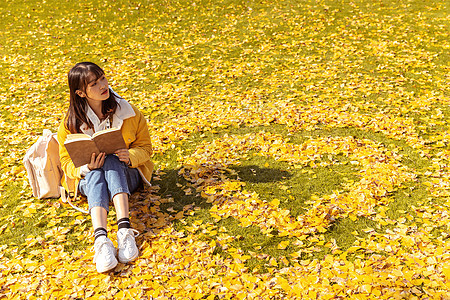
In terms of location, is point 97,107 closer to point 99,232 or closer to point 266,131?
point 99,232

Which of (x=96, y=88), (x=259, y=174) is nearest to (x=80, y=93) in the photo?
(x=96, y=88)

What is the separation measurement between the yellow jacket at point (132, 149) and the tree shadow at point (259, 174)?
52.5 inches

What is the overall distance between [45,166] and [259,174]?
281 centimetres

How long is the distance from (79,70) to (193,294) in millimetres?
2670

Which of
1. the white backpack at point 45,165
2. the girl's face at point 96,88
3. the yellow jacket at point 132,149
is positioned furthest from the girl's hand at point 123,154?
the white backpack at point 45,165

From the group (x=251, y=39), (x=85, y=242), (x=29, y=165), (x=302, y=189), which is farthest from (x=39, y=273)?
(x=251, y=39)

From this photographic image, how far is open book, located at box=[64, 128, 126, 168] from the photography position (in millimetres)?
4258

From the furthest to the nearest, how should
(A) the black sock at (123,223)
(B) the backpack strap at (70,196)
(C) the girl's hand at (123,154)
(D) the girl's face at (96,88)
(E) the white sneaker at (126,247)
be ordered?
(B) the backpack strap at (70,196)
(C) the girl's hand at (123,154)
(D) the girl's face at (96,88)
(A) the black sock at (123,223)
(E) the white sneaker at (126,247)

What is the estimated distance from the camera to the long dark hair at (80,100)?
441cm

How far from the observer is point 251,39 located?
39.2 ft

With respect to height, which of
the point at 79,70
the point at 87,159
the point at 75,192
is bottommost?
the point at 75,192

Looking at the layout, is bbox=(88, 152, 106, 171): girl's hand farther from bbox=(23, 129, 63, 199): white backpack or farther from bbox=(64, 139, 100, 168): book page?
bbox=(23, 129, 63, 199): white backpack

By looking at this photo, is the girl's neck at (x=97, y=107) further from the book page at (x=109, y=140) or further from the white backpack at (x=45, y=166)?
the white backpack at (x=45, y=166)

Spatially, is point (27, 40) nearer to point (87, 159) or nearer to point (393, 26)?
point (87, 159)
